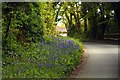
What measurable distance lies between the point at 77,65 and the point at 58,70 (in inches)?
157

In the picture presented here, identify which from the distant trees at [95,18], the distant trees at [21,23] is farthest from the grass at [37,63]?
the distant trees at [95,18]

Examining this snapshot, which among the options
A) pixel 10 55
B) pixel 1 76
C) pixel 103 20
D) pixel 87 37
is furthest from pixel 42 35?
pixel 87 37

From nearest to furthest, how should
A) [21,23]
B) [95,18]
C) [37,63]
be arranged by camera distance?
[37,63]
[21,23]
[95,18]

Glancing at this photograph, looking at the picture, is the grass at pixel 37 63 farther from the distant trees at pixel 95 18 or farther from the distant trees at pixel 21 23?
the distant trees at pixel 95 18

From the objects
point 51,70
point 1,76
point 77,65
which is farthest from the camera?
point 77,65

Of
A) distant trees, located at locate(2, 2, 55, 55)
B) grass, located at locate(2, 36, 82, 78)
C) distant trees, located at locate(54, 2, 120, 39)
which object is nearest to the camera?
grass, located at locate(2, 36, 82, 78)

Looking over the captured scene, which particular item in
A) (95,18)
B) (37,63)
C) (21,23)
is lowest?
(37,63)

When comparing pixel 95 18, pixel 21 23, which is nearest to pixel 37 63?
pixel 21 23

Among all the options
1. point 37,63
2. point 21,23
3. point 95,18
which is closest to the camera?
point 37,63

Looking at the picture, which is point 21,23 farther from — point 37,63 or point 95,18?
point 95,18

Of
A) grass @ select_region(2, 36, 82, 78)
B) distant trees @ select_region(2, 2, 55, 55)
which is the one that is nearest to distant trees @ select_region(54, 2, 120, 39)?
distant trees @ select_region(2, 2, 55, 55)

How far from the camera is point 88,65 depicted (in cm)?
1498

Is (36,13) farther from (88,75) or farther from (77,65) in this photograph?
(88,75)

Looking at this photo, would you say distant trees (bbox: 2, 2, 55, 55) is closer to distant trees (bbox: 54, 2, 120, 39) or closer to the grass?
the grass
